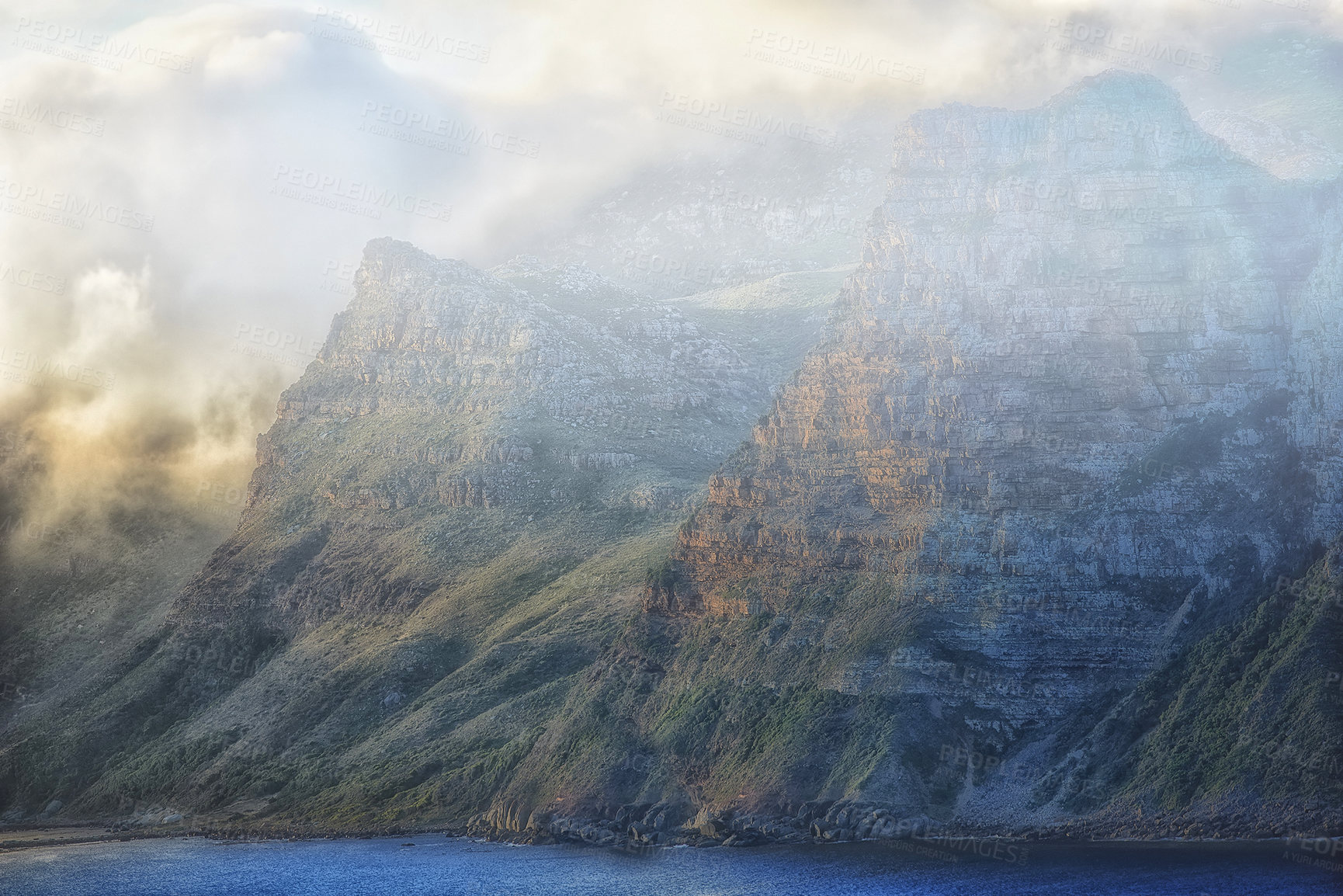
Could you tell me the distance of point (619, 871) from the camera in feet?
478

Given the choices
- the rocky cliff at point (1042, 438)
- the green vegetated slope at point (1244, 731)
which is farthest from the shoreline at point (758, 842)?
the rocky cliff at point (1042, 438)

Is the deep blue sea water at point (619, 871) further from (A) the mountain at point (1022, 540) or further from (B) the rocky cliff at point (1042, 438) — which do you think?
(B) the rocky cliff at point (1042, 438)

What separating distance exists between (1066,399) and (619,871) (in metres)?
56.0

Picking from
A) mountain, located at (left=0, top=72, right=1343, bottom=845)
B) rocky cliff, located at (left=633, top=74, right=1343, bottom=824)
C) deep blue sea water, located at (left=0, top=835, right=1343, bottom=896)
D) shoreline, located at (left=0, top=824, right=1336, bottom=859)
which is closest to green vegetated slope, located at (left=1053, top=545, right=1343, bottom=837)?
mountain, located at (left=0, top=72, right=1343, bottom=845)

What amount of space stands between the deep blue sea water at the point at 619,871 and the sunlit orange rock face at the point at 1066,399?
22.2 m

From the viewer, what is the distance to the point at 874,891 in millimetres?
127438

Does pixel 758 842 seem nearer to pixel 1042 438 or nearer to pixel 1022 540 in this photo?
pixel 1022 540

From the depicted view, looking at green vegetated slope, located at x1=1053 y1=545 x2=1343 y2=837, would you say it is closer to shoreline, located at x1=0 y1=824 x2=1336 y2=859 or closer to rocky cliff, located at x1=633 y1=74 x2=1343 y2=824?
shoreline, located at x1=0 y1=824 x2=1336 y2=859

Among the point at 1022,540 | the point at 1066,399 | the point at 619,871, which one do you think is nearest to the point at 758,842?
the point at 619,871

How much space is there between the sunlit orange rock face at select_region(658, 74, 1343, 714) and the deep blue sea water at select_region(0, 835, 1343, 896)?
22.2 meters

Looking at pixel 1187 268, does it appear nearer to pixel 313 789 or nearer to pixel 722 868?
Result: pixel 722 868

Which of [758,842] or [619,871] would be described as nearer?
[619,871]

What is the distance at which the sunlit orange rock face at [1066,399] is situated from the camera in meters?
149

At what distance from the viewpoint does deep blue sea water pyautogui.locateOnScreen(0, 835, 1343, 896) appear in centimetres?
12056
